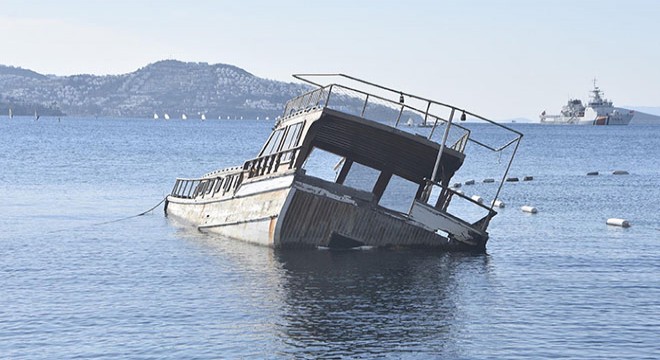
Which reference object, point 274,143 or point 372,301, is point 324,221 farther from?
point 372,301

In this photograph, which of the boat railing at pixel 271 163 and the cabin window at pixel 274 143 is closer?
the boat railing at pixel 271 163

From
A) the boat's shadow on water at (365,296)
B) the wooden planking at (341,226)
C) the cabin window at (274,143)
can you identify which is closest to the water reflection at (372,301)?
the boat's shadow on water at (365,296)

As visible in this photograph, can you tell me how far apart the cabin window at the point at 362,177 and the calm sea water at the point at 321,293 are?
3.30m

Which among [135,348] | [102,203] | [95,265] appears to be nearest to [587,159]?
[102,203]

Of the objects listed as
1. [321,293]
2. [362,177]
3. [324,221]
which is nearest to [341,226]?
[324,221]

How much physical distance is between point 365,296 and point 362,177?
10.8 meters

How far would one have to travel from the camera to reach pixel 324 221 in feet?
136

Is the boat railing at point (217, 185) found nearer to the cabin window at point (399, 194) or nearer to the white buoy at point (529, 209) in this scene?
the cabin window at point (399, 194)

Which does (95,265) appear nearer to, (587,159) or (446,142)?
(446,142)

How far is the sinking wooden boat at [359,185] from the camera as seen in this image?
1618 inches

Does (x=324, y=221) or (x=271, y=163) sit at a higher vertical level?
(x=271, y=163)

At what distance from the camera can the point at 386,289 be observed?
35.2 meters

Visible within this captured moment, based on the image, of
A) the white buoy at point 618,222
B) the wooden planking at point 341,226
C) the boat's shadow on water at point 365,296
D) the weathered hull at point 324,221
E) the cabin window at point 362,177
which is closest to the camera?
the boat's shadow on water at point 365,296

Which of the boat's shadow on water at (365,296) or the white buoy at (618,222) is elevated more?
the white buoy at (618,222)
